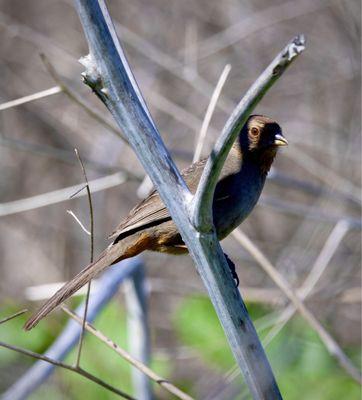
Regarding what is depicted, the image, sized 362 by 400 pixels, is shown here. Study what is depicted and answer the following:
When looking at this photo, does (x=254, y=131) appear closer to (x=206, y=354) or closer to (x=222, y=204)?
(x=222, y=204)

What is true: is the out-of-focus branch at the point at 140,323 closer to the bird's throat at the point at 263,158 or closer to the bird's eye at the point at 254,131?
the bird's throat at the point at 263,158

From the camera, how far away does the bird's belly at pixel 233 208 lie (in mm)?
3492

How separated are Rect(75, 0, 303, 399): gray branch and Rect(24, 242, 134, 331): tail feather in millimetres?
822

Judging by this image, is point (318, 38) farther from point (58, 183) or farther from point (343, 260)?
point (58, 183)

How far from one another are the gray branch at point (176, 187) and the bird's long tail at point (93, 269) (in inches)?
32.4

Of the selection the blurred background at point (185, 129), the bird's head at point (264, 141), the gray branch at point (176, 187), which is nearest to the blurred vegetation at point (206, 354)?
the blurred background at point (185, 129)

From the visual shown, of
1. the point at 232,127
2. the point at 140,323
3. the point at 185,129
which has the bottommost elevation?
the point at 232,127

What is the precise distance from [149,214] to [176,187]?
1.71 meters

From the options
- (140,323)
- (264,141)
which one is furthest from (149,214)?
(264,141)

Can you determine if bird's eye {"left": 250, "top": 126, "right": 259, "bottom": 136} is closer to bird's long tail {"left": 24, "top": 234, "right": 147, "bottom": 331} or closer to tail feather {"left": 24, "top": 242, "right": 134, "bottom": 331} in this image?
bird's long tail {"left": 24, "top": 234, "right": 147, "bottom": 331}

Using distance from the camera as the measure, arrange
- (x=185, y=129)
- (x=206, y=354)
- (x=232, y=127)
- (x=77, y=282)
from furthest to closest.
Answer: (x=185, y=129) → (x=206, y=354) → (x=77, y=282) → (x=232, y=127)

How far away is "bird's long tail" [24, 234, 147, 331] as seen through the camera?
113 inches

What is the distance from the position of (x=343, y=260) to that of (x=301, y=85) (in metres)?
1.96

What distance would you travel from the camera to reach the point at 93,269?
10.5 feet
